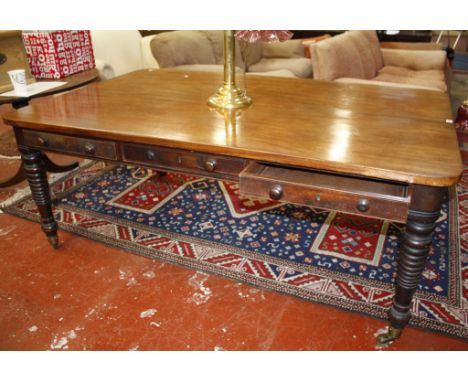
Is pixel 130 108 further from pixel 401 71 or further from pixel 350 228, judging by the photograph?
pixel 401 71

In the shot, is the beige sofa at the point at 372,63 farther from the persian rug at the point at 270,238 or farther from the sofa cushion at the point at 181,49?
the persian rug at the point at 270,238

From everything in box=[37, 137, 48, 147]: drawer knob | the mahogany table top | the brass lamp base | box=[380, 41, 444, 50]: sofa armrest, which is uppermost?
the brass lamp base

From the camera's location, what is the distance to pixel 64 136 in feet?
5.26

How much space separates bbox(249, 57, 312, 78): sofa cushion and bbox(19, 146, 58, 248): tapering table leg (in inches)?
110

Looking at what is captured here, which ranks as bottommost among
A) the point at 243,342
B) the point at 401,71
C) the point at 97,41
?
the point at 243,342

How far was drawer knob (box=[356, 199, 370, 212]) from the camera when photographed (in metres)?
1.18

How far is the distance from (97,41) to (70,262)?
2079 mm

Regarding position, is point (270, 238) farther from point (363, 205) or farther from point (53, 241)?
point (53, 241)

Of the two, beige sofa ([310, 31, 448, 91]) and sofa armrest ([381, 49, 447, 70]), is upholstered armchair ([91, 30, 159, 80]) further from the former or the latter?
sofa armrest ([381, 49, 447, 70])

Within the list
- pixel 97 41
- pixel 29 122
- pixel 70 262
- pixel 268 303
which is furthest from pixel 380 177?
pixel 97 41

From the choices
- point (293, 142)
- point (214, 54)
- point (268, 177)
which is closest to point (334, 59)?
point (214, 54)

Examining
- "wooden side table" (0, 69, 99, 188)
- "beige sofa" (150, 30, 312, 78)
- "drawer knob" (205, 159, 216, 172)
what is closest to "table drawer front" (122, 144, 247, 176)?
"drawer knob" (205, 159, 216, 172)

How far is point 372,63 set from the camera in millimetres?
3641

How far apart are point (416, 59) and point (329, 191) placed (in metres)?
3.30
